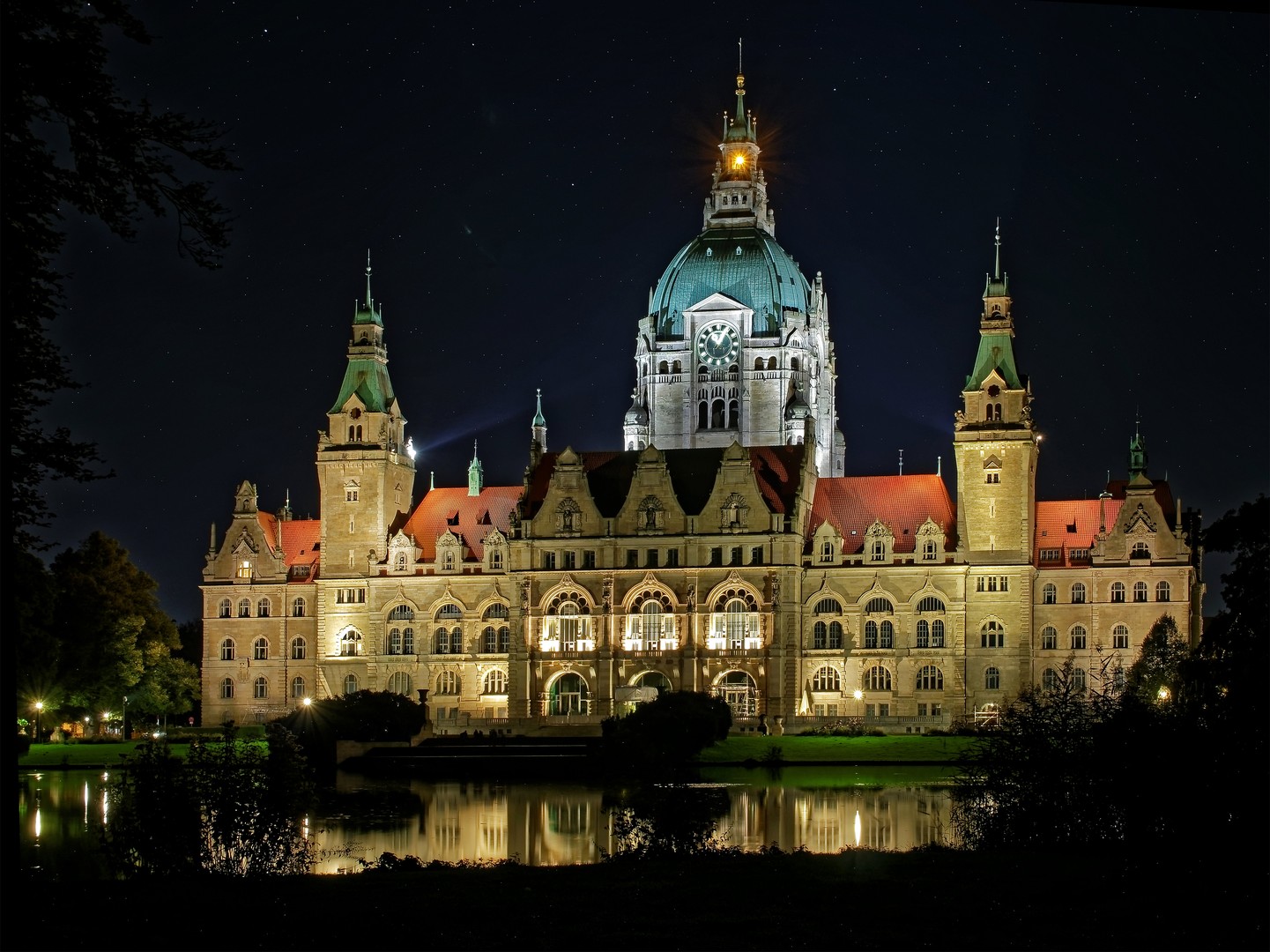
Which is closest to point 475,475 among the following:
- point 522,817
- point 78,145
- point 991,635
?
point 991,635

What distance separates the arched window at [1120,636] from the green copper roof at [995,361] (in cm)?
1518

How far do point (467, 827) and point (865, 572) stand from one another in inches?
2214

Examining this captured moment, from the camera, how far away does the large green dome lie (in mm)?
134875

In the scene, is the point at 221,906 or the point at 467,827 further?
the point at 467,827

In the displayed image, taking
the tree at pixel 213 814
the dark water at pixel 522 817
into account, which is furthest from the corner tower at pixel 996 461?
the tree at pixel 213 814

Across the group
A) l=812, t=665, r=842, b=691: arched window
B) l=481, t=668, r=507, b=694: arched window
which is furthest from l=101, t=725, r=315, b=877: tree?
l=481, t=668, r=507, b=694: arched window

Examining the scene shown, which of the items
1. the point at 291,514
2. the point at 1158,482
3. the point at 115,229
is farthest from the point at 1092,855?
the point at 291,514

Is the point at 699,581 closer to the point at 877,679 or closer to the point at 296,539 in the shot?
the point at 877,679

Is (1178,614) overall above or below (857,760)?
above

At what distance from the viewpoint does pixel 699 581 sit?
104500 millimetres

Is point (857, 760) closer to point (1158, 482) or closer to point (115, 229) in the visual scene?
point (1158, 482)

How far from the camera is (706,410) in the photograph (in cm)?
13412

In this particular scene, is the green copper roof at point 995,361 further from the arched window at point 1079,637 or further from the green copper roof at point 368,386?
the green copper roof at point 368,386

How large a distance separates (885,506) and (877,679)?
1131cm
